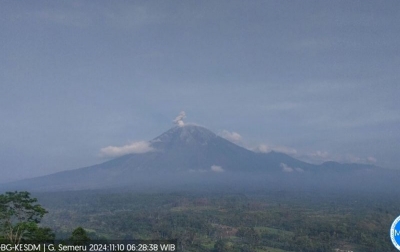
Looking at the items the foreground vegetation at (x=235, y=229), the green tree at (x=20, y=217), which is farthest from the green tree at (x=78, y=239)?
the foreground vegetation at (x=235, y=229)

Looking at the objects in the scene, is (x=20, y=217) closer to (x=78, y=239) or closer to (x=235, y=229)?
(x=78, y=239)

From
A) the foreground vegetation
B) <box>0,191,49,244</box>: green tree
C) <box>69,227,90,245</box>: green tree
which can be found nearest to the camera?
<box>69,227,90,245</box>: green tree

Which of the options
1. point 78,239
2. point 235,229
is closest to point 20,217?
point 78,239

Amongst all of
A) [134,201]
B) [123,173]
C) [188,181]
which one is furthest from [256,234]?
[123,173]

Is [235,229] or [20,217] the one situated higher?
[20,217]

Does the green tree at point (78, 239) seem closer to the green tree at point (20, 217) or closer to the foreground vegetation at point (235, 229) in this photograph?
the green tree at point (20, 217)

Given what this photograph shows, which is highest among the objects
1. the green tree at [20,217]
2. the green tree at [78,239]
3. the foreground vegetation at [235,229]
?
the green tree at [20,217]

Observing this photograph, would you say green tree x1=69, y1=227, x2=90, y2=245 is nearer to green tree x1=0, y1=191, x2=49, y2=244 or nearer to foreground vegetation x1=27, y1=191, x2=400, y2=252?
green tree x1=0, y1=191, x2=49, y2=244

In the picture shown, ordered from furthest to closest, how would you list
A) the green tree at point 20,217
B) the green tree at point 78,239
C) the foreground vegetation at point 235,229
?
1. the foreground vegetation at point 235,229
2. the green tree at point 20,217
3. the green tree at point 78,239

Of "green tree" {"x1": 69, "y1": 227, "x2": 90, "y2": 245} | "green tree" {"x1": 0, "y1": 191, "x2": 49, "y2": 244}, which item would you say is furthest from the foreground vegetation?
"green tree" {"x1": 69, "y1": 227, "x2": 90, "y2": 245}
